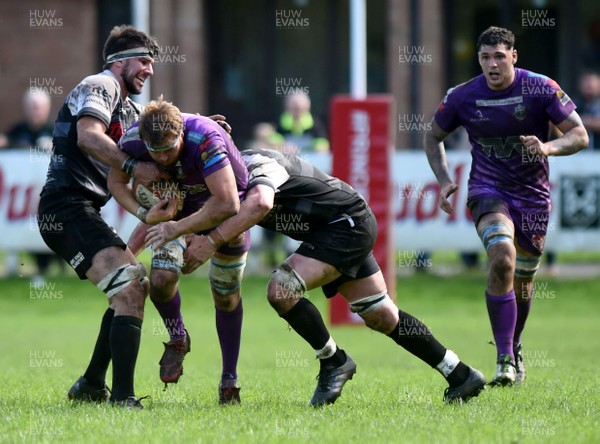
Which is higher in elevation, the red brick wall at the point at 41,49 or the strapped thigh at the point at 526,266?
the red brick wall at the point at 41,49

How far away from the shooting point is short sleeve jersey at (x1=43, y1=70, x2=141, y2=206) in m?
7.47

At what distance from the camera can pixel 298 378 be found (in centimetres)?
912

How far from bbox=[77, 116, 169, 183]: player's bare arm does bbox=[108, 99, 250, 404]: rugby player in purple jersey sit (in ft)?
0.19

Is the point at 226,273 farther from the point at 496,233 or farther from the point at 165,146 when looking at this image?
the point at 496,233

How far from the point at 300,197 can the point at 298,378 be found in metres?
2.28

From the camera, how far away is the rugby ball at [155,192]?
709 centimetres

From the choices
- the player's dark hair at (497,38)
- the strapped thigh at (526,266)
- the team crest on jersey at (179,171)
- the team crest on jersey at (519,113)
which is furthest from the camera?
the strapped thigh at (526,266)

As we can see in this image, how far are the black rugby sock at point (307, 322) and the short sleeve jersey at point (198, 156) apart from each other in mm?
763

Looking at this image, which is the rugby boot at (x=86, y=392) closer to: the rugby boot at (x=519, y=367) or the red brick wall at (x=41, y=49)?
the rugby boot at (x=519, y=367)

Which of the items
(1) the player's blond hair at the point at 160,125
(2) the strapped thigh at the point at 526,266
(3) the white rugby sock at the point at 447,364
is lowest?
(3) the white rugby sock at the point at 447,364

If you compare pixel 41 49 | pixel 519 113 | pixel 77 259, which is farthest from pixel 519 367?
pixel 41 49

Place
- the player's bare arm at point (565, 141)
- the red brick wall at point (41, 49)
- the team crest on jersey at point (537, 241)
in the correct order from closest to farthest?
1. the player's bare arm at point (565, 141)
2. the team crest on jersey at point (537, 241)
3. the red brick wall at point (41, 49)

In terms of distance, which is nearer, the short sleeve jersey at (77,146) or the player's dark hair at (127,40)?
the short sleeve jersey at (77,146)

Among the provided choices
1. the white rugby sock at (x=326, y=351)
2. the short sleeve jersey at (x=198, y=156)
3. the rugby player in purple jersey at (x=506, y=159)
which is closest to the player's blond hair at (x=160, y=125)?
the short sleeve jersey at (x=198, y=156)
